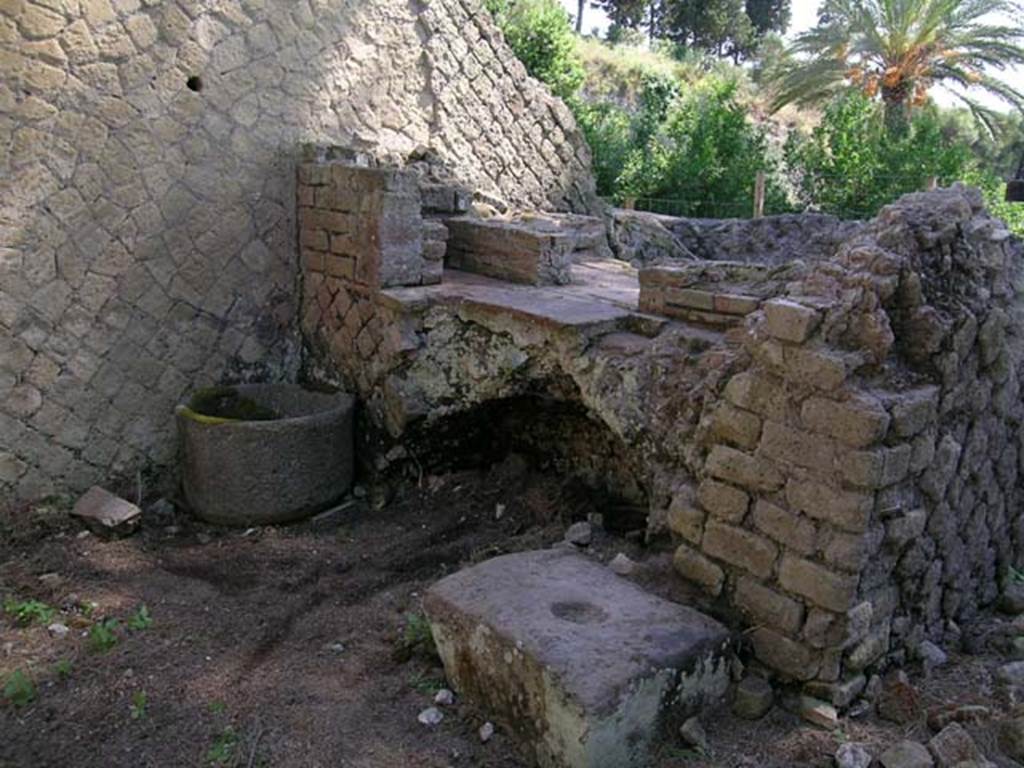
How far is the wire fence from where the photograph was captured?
12.1m

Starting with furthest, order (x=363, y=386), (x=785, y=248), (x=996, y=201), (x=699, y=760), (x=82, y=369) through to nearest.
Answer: (x=996, y=201) → (x=785, y=248) → (x=363, y=386) → (x=82, y=369) → (x=699, y=760)

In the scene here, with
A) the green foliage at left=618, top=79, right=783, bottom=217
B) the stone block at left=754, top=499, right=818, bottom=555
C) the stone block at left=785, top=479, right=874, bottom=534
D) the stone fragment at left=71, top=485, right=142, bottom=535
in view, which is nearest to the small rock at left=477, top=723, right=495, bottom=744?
the stone block at left=754, top=499, right=818, bottom=555

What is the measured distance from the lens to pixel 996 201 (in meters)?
14.8

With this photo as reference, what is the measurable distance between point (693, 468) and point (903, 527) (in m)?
0.74

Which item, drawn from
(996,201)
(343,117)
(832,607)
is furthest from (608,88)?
(832,607)

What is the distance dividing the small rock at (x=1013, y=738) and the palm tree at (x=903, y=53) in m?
13.5

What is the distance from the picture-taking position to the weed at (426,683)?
307cm

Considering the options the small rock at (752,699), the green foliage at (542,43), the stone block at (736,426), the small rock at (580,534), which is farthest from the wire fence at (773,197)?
the small rock at (752,699)

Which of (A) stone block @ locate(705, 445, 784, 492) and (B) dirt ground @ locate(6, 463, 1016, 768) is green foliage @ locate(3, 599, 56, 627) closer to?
(B) dirt ground @ locate(6, 463, 1016, 768)

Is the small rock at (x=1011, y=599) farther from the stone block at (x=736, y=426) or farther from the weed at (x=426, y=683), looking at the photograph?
the weed at (x=426, y=683)

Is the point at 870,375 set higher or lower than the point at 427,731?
higher

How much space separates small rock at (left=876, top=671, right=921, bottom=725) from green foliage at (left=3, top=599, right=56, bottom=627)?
10.4 ft

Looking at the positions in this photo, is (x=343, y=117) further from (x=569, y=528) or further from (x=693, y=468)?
(x=693, y=468)

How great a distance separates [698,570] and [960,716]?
0.90 metres
